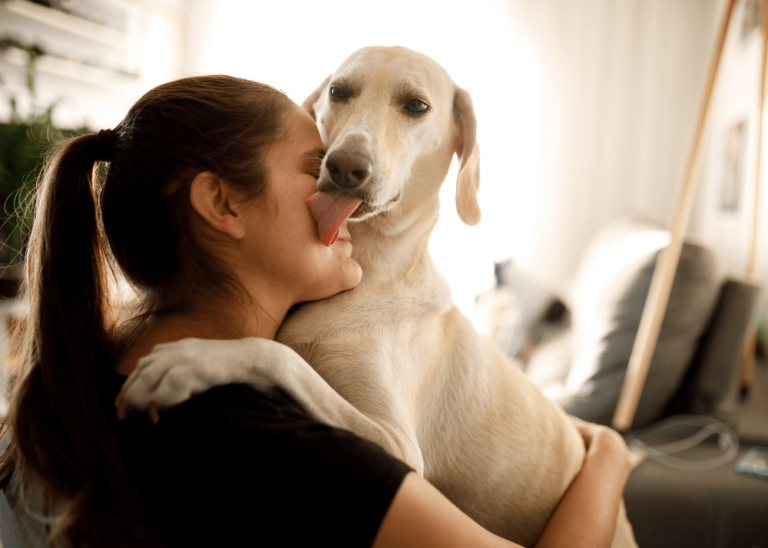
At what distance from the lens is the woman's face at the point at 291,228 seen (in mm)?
859

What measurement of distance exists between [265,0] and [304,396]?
4.50 m

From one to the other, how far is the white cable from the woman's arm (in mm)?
699

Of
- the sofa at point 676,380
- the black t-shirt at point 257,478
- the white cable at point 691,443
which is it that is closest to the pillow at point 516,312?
the sofa at point 676,380

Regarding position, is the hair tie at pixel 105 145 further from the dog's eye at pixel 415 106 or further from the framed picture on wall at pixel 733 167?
the framed picture on wall at pixel 733 167

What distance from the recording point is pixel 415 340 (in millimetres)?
1067

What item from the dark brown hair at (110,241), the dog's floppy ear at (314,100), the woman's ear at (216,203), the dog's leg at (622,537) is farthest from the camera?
the dog's floppy ear at (314,100)

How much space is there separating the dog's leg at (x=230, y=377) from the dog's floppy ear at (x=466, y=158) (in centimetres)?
63

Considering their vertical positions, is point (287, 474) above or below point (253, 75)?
below

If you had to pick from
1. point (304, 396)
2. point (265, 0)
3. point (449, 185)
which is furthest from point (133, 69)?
point (304, 396)

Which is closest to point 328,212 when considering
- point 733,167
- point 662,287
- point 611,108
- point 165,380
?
point 165,380

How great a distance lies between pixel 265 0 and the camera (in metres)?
4.36

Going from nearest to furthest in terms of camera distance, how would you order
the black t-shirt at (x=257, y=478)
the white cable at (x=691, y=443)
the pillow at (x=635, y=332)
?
the black t-shirt at (x=257, y=478) < the white cable at (x=691, y=443) < the pillow at (x=635, y=332)

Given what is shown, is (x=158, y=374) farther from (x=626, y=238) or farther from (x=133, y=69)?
(x=133, y=69)

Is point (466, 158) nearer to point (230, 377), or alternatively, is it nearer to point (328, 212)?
point (328, 212)
